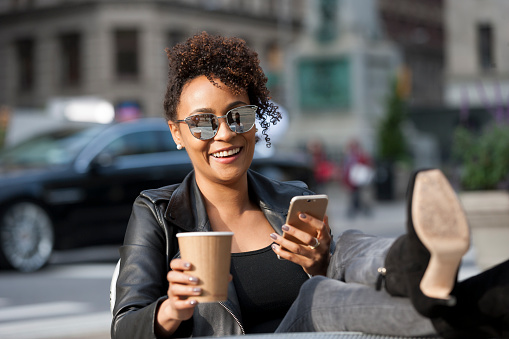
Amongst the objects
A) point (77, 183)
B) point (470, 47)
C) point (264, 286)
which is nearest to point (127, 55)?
point (470, 47)

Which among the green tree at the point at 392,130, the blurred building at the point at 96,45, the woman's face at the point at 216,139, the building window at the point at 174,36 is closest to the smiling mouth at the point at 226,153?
the woman's face at the point at 216,139

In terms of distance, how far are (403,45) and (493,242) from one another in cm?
6725

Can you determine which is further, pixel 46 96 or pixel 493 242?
pixel 46 96

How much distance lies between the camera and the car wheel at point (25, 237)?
1095 centimetres

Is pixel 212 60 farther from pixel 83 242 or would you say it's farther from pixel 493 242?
pixel 83 242

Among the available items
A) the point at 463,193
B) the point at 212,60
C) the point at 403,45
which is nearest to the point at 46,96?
the point at 403,45

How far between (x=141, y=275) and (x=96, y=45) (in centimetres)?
4665

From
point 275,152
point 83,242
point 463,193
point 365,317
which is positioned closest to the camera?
point 365,317

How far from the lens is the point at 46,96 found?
50.5m

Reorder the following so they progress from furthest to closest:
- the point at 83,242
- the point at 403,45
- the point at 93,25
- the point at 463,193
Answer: the point at 403,45, the point at 93,25, the point at 83,242, the point at 463,193

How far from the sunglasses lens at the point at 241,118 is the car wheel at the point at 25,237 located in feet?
28.0

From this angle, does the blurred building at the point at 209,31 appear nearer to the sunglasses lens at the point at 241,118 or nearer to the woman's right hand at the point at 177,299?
the sunglasses lens at the point at 241,118

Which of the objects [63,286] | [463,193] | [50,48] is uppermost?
[50,48]

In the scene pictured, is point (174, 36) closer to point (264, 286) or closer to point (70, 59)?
point (70, 59)
